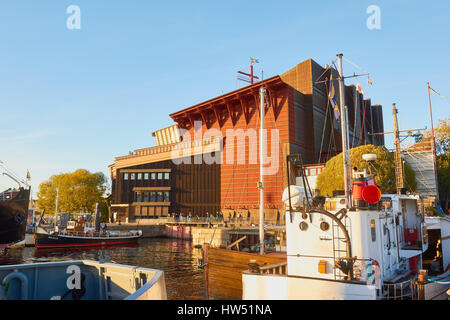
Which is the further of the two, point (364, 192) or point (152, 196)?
point (152, 196)

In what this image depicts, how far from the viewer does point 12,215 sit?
3516cm

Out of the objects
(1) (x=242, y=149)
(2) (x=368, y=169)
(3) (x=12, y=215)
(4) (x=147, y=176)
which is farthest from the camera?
(4) (x=147, y=176)

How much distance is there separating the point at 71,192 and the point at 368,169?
68973mm

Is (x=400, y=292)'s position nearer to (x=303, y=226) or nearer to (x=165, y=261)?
(x=303, y=226)

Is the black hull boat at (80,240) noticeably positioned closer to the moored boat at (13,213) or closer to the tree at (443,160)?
the moored boat at (13,213)

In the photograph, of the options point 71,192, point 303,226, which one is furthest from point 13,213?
point 71,192

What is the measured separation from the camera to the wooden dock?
55.1ft

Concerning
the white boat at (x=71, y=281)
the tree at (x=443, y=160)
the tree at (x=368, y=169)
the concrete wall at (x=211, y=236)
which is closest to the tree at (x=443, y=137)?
the tree at (x=443, y=160)

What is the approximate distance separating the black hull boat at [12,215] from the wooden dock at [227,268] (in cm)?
2767

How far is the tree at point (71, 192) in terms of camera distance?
254ft

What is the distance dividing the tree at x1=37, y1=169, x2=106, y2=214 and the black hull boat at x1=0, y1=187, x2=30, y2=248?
40.7 metres

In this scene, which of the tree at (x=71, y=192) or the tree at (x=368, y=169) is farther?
the tree at (x=71, y=192)

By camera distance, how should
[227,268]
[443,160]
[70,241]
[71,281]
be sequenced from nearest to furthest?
[71,281], [227,268], [70,241], [443,160]
